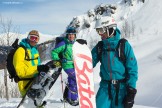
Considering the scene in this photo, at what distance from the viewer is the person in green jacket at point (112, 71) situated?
166 inches

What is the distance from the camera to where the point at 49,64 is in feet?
20.2

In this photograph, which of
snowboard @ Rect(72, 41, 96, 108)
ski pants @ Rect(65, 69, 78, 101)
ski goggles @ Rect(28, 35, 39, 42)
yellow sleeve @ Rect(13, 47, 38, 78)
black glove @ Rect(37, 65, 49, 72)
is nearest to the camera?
snowboard @ Rect(72, 41, 96, 108)

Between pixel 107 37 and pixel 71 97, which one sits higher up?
pixel 107 37

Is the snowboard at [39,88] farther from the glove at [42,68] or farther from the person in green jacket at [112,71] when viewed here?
the person in green jacket at [112,71]

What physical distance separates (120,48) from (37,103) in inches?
106

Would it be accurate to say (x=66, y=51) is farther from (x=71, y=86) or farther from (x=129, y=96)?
(x=129, y=96)

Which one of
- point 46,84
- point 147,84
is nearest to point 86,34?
point 147,84

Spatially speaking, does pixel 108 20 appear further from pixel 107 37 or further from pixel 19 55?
pixel 19 55

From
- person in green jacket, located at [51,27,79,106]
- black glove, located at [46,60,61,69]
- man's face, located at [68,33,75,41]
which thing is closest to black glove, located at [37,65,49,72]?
black glove, located at [46,60,61,69]

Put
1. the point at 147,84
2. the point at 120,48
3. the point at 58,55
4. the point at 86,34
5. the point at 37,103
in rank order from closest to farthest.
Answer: the point at 120,48 < the point at 37,103 < the point at 58,55 < the point at 147,84 < the point at 86,34

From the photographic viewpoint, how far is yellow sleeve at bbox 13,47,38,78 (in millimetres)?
5784

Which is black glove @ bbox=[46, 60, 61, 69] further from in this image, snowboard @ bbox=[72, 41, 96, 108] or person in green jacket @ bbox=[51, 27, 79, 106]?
snowboard @ bbox=[72, 41, 96, 108]

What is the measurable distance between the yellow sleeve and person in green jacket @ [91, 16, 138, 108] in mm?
1895

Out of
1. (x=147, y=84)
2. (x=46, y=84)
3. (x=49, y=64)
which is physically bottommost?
(x=147, y=84)
